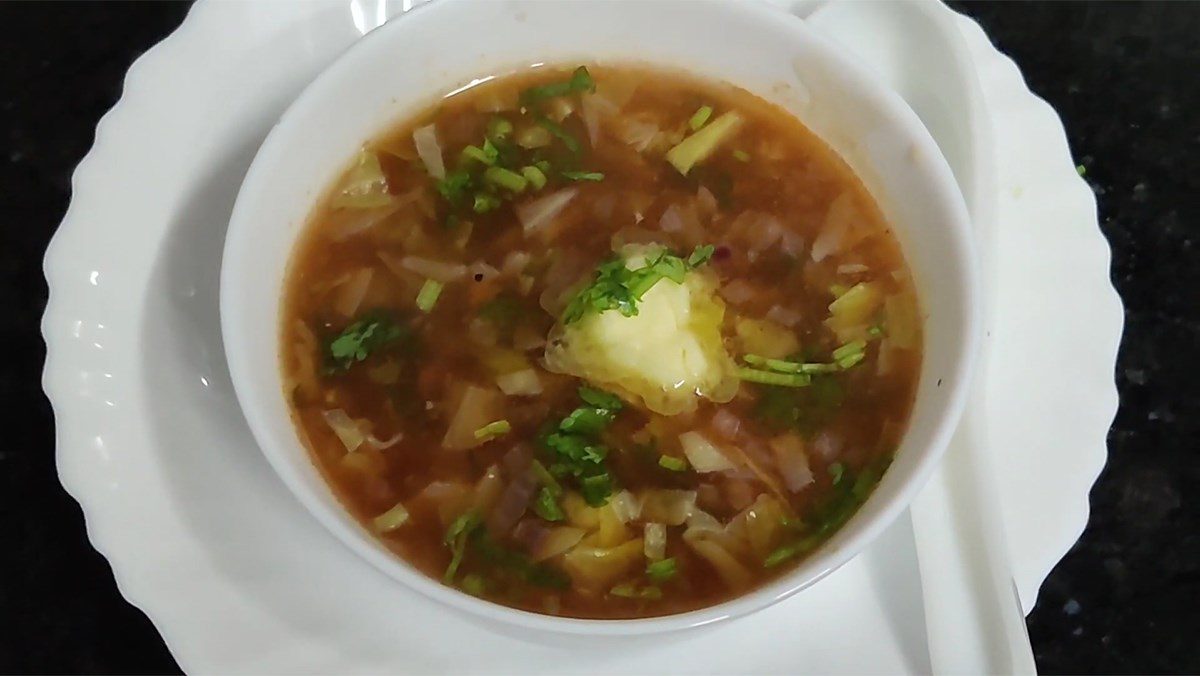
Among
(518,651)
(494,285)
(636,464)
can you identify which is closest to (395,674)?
(518,651)

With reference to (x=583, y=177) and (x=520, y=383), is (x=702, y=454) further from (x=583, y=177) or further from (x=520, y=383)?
(x=583, y=177)

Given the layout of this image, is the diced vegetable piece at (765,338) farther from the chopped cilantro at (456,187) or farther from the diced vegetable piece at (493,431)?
the chopped cilantro at (456,187)

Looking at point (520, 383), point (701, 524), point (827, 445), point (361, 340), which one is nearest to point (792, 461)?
point (827, 445)

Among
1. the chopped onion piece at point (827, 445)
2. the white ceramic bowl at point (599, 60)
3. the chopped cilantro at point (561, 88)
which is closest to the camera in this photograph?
the white ceramic bowl at point (599, 60)

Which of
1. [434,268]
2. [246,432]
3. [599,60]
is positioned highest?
[599,60]

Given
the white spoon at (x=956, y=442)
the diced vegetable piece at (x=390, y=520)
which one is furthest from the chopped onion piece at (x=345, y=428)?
the white spoon at (x=956, y=442)
